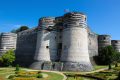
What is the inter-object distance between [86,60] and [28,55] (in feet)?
Result: 65.3

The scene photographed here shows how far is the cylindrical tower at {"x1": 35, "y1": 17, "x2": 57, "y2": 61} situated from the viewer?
50250 millimetres

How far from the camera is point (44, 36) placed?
168 ft

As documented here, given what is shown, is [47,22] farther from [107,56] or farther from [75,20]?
[107,56]

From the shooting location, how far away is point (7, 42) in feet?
205

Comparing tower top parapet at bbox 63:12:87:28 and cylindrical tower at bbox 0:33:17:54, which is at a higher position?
tower top parapet at bbox 63:12:87:28

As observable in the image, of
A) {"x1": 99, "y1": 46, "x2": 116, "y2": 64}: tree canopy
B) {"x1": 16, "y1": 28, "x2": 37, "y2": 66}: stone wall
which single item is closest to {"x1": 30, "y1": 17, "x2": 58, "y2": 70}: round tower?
{"x1": 16, "y1": 28, "x2": 37, "y2": 66}: stone wall

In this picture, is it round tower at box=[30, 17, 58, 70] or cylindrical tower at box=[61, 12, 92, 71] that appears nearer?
cylindrical tower at box=[61, 12, 92, 71]

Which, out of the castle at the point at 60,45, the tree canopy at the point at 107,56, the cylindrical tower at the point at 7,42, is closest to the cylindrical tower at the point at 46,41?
the castle at the point at 60,45

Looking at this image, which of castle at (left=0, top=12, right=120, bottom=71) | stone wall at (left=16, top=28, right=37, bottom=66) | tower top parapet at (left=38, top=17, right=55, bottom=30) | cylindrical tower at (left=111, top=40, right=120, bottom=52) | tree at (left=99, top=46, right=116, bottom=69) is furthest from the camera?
cylindrical tower at (left=111, top=40, right=120, bottom=52)

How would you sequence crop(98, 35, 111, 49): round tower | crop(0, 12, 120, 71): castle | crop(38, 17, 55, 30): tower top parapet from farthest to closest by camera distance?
crop(98, 35, 111, 49): round tower < crop(38, 17, 55, 30): tower top parapet < crop(0, 12, 120, 71): castle

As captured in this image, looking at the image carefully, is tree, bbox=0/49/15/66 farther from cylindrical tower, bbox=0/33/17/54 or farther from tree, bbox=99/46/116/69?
tree, bbox=99/46/116/69

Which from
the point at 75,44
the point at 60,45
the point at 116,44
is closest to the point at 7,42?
the point at 60,45

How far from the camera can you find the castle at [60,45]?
4505cm

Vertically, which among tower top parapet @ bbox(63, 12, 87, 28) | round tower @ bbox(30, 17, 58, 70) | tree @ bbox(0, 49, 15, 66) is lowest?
tree @ bbox(0, 49, 15, 66)
